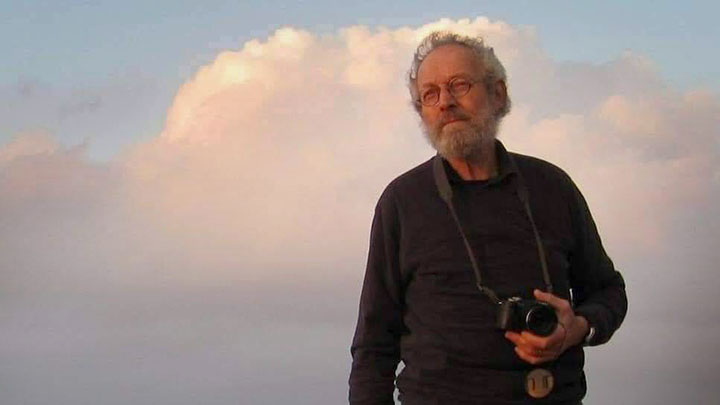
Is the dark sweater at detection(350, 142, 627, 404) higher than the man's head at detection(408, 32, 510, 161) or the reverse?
the reverse

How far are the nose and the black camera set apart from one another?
1.96 feet

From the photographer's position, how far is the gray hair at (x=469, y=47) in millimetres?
2947

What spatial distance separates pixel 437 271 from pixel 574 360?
1.45ft

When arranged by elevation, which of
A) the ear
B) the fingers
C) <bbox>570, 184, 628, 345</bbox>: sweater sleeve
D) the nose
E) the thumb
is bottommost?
the fingers

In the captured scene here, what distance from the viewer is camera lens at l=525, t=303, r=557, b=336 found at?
2.57 meters

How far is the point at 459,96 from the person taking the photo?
2.89 m

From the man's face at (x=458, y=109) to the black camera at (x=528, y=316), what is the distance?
1.61ft

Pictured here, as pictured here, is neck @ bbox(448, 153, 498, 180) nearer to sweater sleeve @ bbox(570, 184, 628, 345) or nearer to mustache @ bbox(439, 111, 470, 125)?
mustache @ bbox(439, 111, 470, 125)

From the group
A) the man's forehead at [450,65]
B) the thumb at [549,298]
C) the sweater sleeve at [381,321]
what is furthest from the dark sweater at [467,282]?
the man's forehead at [450,65]

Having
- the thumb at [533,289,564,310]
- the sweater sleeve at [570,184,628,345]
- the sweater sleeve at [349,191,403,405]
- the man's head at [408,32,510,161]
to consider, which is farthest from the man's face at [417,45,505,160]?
the thumb at [533,289,564,310]

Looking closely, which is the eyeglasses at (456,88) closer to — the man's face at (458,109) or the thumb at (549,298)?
the man's face at (458,109)

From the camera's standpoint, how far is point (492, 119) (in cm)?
293

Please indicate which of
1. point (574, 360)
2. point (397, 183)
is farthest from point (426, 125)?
point (574, 360)

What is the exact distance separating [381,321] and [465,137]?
1.88 ft
